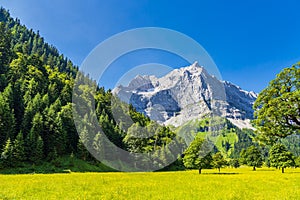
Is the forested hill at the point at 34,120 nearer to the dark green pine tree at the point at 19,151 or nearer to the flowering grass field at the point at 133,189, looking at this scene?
the dark green pine tree at the point at 19,151

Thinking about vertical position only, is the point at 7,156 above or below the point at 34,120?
below

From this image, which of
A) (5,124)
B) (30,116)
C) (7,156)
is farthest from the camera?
(30,116)

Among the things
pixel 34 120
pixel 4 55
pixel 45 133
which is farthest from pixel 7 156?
pixel 4 55

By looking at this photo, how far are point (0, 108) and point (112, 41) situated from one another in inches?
1688

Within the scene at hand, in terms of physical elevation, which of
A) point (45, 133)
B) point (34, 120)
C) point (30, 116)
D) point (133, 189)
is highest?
point (30, 116)

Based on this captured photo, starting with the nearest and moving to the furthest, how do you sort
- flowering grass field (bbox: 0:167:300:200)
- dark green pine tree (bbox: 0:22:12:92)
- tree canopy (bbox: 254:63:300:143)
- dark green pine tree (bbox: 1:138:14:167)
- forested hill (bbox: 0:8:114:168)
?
tree canopy (bbox: 254:63:300:143) < flowering grass field (bbox: 0:167:300:200) < dark green pine tree (bbox: 1:138:14:167) < forested hill (bbox: 0:8:114:168) < dark green pine tree (bbox: 0:22:12:92)

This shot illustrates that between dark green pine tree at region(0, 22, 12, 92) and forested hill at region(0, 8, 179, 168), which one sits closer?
forested hill at region(0, 8, 179, 168)

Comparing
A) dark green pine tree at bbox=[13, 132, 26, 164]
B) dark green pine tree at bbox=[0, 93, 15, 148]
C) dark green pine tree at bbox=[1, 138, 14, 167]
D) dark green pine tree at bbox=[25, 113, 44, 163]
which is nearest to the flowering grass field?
dark green pine tree at bbox=[1, 138, 14, 167]

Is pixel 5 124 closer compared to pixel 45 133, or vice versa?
pixel 5 124

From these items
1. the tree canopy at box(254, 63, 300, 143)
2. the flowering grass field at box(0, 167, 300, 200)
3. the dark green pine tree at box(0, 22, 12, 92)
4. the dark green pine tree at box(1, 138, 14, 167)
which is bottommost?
the flowering grass field at box(0, 167, 300, 200)

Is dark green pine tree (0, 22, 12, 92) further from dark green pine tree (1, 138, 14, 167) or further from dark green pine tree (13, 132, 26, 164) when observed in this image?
dark green pine tree (1, 138, 14, 167)

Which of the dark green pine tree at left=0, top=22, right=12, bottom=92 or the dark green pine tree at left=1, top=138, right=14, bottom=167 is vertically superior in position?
the dark green pine tree at left=0, top=22, right=12, bottom=92

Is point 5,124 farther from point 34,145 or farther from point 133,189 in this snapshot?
point 133,189

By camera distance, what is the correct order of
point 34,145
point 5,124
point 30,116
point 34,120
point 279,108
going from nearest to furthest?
point 279,108, point 5,124, point 34,145, point 34,120, point 30,116
